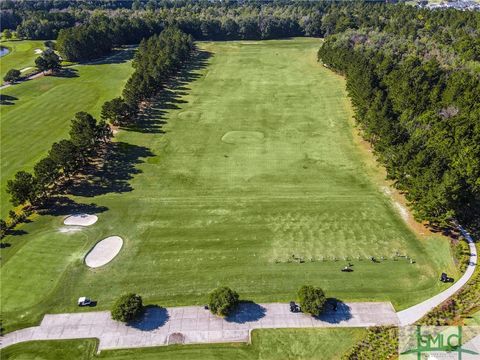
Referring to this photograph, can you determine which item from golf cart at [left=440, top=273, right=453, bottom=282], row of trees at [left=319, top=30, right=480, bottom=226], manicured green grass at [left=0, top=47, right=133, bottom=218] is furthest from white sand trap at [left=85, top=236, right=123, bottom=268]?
row of trees at [left=319, top=30, right=480, bottom=226]

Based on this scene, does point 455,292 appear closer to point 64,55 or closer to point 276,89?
point 276,89

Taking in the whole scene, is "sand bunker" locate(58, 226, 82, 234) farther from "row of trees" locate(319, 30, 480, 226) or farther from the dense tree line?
"row of trees" locate(319, 30, 480, 226)

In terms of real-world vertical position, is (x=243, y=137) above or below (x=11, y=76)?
below

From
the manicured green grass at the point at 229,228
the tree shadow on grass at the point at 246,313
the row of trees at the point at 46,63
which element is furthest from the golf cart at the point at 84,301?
the row of trees at the point at 46,63

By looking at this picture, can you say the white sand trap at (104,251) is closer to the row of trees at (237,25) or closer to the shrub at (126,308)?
the shrub at (126,308)

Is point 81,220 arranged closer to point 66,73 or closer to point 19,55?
point 66,73

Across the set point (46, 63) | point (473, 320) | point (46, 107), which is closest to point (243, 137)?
point (46, 107)

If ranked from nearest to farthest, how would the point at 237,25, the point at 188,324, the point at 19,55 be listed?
the point at 188,324 < the point at 19,55 < the point at 237,25
